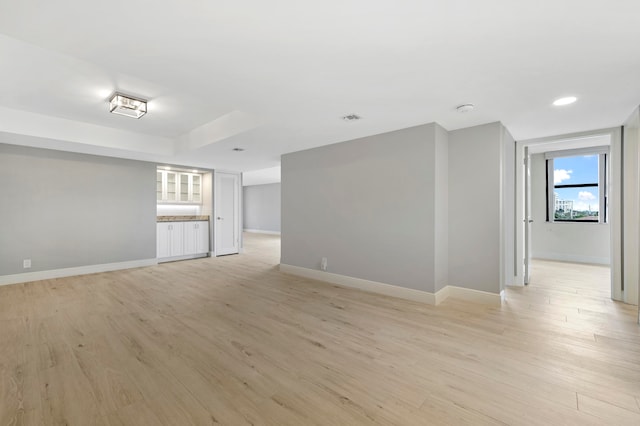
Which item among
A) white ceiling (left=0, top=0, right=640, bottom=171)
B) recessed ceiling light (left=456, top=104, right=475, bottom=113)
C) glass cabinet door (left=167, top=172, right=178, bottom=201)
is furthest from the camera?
glass cabinet door (left=167, top=172, right=178, bottom=201)

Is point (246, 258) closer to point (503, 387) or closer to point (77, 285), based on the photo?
point (77, 285)

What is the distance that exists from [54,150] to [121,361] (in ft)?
15.9

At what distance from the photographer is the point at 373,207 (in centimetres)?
417

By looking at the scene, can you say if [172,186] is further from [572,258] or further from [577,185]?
[577,185]

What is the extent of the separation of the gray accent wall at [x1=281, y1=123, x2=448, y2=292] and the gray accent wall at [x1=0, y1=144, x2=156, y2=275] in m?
3.40

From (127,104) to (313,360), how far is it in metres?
3.56

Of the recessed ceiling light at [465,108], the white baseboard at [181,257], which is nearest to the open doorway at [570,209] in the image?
the recessed ceiling light at [465,108]

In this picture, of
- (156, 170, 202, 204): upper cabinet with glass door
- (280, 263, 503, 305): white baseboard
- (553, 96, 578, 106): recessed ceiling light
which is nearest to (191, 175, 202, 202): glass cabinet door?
(156, 170, 202, 204): upper cabinet with glass door

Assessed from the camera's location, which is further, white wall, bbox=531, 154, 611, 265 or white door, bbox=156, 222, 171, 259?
white door, bbox=156, 222, 171, 259

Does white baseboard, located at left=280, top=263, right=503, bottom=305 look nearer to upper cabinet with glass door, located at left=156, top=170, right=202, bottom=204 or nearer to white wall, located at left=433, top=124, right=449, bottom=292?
white wall, located at left=433, top=124, right=449, bottom=292

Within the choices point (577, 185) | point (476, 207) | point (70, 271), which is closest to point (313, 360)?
point (476, 207)

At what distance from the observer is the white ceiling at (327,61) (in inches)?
64.6

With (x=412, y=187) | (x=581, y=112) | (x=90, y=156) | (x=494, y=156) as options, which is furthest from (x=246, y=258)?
(x=581, y=112)

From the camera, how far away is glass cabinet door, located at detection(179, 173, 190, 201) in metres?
7.27
